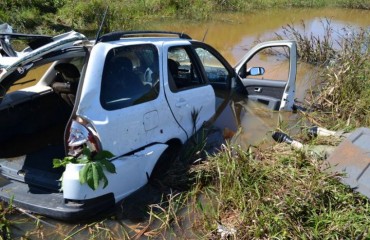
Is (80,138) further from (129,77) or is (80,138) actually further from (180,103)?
(180,103)

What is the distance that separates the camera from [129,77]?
412cm

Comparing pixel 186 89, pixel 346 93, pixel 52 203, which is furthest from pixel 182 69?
pixel 346 93

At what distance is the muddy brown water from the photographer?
3.66 meters

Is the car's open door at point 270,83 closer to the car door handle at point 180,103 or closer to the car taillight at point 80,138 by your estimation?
the car door handle at point 180,103

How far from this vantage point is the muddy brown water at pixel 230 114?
12.0 ft

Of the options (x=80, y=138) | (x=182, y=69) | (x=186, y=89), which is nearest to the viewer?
(x=80, y=138)

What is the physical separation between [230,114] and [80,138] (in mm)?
3145

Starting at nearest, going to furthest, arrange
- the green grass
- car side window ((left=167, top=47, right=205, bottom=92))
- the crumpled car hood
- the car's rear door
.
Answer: the crumpled car hood → the car's rear door → car side window ((left=167, top=47, right=205, bottom=92)) → the green grass

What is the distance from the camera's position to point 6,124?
4.67 m

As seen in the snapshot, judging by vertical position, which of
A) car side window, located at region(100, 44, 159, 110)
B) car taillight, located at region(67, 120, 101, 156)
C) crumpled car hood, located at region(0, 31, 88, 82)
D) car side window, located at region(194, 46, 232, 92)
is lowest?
car side window, located at region(194, 46, 232, 92)

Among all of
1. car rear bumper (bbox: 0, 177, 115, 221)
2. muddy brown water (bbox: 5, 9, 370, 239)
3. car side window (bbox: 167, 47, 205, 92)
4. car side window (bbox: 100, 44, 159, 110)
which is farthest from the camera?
car side window (bbox: 167, 47, 205, 92)

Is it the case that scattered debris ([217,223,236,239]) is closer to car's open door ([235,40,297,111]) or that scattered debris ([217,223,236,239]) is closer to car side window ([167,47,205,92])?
car side window ([167,47,205,92])

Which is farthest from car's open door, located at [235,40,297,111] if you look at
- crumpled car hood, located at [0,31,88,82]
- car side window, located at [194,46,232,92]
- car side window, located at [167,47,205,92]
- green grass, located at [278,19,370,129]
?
crumpled car hood, located at [0,31,88,82]

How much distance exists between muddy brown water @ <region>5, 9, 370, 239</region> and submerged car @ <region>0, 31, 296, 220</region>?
183 mm
